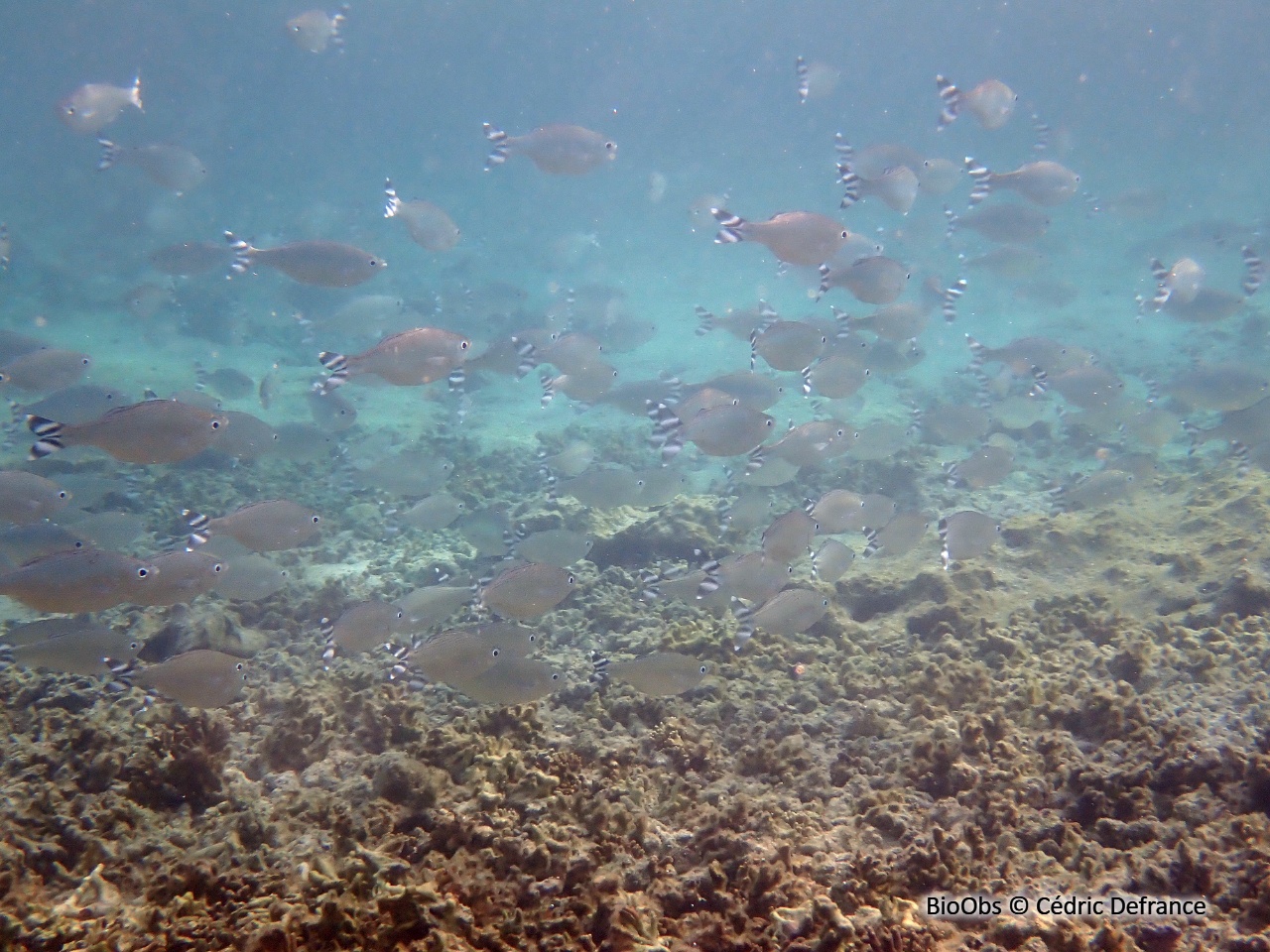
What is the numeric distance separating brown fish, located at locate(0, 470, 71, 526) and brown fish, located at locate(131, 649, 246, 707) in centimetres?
301

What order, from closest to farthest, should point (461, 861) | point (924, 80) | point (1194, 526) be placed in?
point (461, 861) → point (1194, 526) → point (924, 80)

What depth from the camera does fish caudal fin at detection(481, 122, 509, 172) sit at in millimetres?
8750

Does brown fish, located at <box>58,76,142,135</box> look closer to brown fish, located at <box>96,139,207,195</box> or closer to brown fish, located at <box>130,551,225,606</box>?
brown fish, located at <box>96,139,207,195</box>

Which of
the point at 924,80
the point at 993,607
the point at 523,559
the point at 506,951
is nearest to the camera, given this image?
the point at 506,951

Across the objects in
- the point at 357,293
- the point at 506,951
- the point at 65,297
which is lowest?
the point at 506,951

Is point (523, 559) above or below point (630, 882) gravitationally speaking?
above

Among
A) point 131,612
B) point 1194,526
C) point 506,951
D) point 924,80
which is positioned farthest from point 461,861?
point 924,80

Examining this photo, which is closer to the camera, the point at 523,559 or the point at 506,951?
the point at 506,951

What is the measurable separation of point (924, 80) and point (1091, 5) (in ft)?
77.3

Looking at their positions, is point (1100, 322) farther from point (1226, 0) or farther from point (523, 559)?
point (1226, 0)

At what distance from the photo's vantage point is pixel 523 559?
670 cm

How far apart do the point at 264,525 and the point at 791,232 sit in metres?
5.56

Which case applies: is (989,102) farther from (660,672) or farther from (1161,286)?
(660,672)

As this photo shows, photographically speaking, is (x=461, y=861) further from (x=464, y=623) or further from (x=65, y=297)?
(x=65, y=297)
